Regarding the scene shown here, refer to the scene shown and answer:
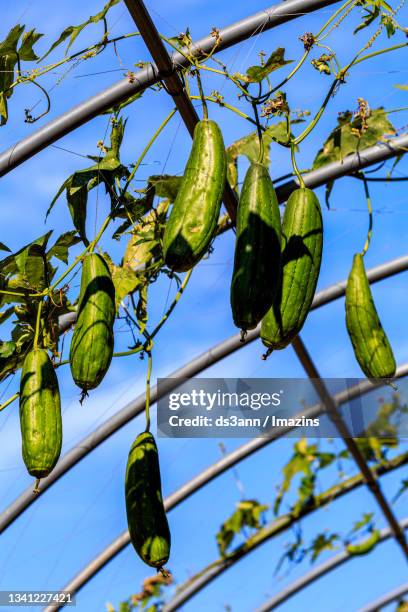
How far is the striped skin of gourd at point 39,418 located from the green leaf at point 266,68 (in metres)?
0.93

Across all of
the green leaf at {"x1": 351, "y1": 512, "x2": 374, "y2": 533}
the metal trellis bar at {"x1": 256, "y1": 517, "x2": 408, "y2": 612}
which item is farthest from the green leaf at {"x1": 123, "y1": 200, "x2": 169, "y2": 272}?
the metal trellis bar at {"x1": 256, "y1": 517, "x2": 408, "y2": 612}

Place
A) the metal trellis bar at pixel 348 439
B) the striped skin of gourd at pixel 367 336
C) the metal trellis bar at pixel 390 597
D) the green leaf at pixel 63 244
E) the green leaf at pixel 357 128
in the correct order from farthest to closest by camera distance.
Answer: the metal trellis bar at pixel 390 597 < the metal trellis bar at pixel 348 439 < the green leaf at pixel 357 128 < the green leaf at pixel 63 244 < the striped skin of gourd at pixel 367 336

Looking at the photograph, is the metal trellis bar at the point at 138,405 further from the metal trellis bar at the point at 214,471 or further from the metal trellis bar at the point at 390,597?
the metal trellis bar at the point at 390,597

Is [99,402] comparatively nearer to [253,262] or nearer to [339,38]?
[339,38]

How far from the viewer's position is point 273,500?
6535mm

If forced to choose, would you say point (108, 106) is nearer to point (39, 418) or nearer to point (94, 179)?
point (94, 179)

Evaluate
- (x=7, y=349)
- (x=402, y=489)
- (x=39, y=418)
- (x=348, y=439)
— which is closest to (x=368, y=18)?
(x=39, y=418)

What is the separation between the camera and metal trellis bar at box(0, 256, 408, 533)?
4.71 metres

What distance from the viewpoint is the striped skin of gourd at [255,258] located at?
5.93ft

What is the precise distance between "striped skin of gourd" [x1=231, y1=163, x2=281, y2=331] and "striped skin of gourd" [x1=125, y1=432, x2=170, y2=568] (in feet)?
1.86

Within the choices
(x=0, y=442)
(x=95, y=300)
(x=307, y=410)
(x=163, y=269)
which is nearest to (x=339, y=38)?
(x=163, y=269)

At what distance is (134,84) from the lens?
9.18ft

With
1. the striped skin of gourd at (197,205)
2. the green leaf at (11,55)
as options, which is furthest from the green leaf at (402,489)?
the striped skin of gourd at (197,205)

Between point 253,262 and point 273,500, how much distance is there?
4.98 meters
